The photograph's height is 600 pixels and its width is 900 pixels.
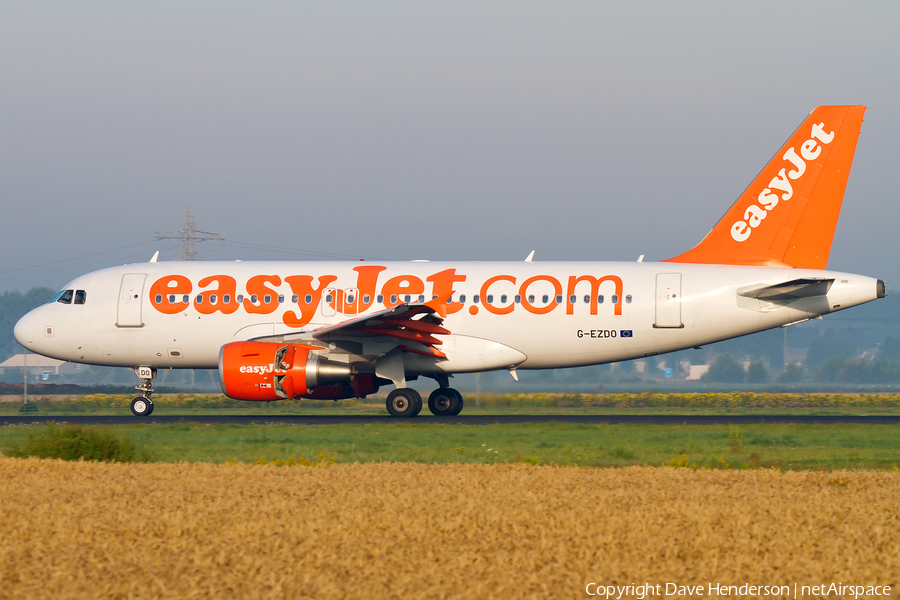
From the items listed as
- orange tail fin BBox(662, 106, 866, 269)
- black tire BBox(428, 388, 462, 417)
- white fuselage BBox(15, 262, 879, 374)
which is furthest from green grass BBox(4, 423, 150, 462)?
orange tail fin BBox(662, 106, 866, 269)

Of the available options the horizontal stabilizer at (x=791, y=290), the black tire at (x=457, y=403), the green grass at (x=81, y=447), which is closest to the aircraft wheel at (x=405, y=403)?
the black tire at (x=457, y=403)

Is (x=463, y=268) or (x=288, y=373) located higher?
(x=463, y=268)

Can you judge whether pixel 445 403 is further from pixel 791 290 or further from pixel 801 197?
pixel 801 197

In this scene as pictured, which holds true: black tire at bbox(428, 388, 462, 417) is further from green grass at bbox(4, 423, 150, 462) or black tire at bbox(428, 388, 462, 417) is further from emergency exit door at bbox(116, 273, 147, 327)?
green grass at bbox(4, 423, 150, 462)

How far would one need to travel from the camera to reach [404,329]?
22953mm

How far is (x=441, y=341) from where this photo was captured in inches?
941

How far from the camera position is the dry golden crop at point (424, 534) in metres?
6.55

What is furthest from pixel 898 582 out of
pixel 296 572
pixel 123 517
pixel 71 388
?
pixel 71 388

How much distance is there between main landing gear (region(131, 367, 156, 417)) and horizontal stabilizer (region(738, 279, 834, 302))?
16.0 meters

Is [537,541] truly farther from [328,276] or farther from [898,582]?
[328,276]

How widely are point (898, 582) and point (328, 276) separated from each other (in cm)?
1950

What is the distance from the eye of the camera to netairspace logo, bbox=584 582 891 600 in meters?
6.37

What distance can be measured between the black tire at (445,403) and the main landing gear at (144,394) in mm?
7817

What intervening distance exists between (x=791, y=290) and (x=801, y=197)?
2.80 m
